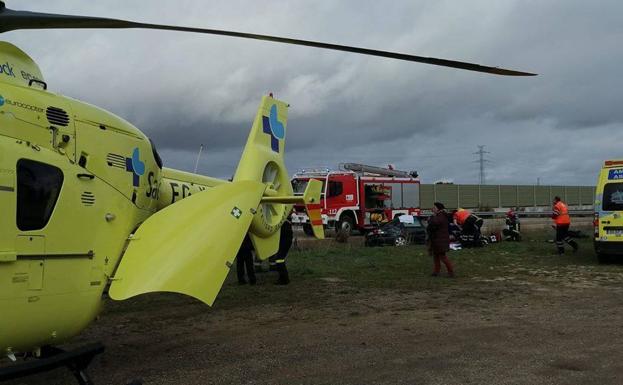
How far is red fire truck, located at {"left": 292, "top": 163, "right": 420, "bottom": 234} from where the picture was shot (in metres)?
25.3

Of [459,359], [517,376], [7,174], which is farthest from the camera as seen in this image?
[459,359]

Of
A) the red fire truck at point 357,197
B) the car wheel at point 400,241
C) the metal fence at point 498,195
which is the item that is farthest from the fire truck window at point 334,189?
the metal fence at point 498,195

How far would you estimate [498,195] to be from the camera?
4750 cm

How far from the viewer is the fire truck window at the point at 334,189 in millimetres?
25531

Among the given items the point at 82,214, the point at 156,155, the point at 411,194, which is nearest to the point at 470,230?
the point at 411,194

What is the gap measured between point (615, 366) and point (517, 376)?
1132 mm

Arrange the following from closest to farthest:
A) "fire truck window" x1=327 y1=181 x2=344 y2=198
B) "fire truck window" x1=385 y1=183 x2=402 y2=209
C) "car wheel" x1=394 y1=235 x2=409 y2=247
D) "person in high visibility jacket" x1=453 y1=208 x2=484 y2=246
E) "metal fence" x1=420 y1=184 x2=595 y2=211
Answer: "person in high visibility jacket" x1=453 y1=208 x2=484 y2=246 → "car wheel" x1=394 y1=235 x2=409 y2=247 → "fire truck window" x1=327 y1=181 x2=344 y2=198 → "fire truck window" x1=385 y1=183 x2=402 y2=209 → "metal fence" x1=420 y1=184 x2=595 y2=211

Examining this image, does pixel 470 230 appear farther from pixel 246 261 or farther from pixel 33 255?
pixel 33 255

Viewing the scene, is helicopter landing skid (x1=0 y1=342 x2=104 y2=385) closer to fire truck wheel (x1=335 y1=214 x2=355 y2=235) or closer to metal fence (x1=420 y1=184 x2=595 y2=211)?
fire truck wheel (x1=335 y1=214 x2=355 y2=235)

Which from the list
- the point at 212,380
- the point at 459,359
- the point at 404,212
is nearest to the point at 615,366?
the point at 459,359

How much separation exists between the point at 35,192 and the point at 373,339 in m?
4.44

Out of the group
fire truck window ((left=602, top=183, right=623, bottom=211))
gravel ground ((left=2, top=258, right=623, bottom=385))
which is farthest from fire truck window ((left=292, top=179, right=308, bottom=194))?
gravel ground ((left=2, top=258, right=623, bottom=385))

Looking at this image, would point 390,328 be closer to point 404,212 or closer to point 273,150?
point 273,150

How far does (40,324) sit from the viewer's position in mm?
4453
